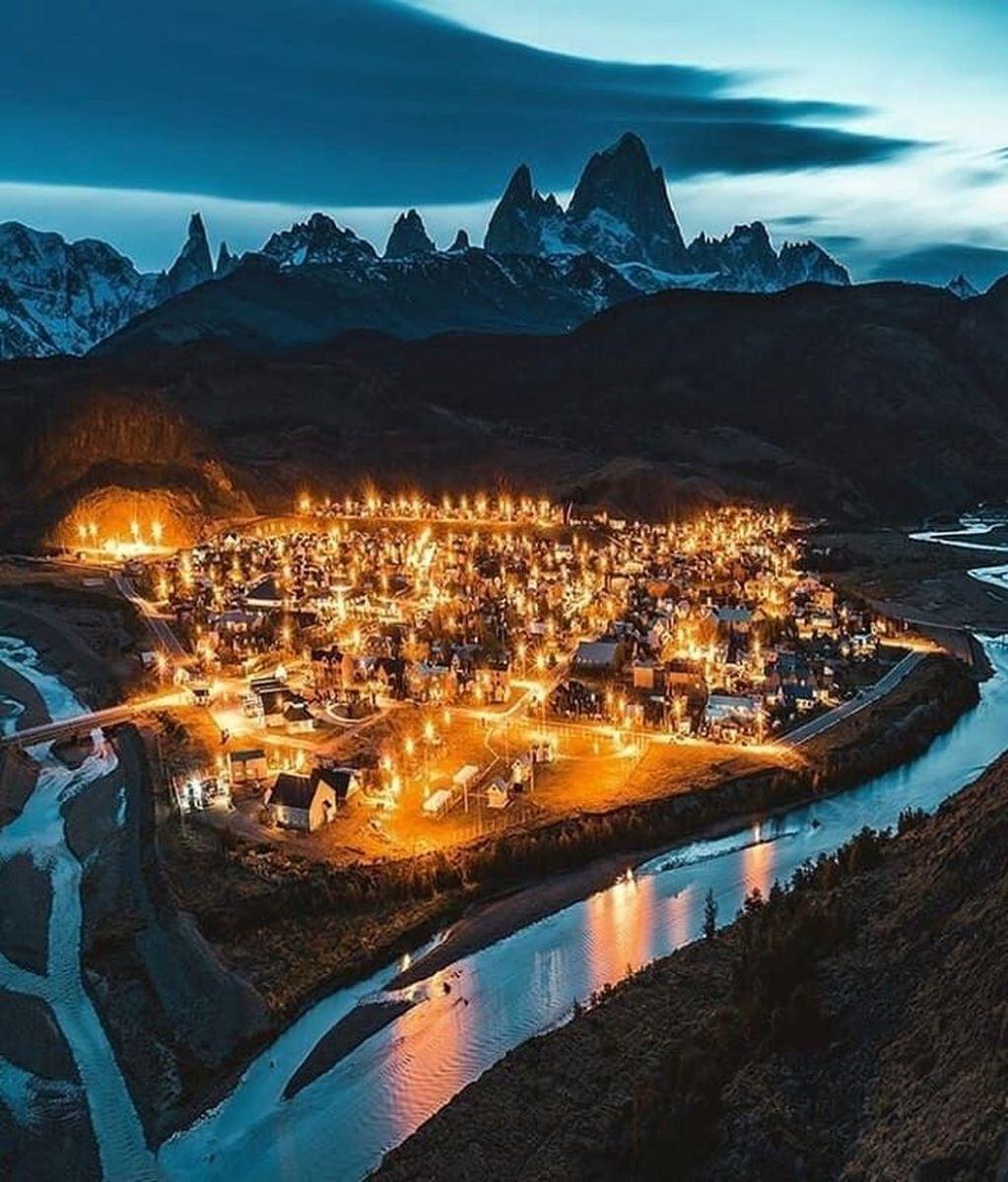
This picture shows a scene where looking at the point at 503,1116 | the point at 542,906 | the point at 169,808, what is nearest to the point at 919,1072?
the point at 503,1116

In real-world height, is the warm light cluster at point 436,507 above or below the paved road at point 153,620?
above

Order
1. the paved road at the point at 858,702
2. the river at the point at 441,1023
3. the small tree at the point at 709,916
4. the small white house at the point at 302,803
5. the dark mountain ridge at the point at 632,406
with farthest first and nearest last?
1. the dark mountain ridge at the point at 632,406
2. the paved road at the point at 858,702
3. the small white house at the point at 302,803
4. the small tree at the point at 709,916
5. the river at the point at 441,1023

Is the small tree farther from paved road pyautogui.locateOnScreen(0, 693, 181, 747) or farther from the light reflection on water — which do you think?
paved road pyautogui.locateOnScreen(0, 693, 181, 747)

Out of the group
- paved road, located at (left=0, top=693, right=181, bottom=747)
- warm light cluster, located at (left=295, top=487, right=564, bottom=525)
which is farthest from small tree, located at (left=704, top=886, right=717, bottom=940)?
warm light cluster, located at (left=295, top=487, right=564, bottom=525)

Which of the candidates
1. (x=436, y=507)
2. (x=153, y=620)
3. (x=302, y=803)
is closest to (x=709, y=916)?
→ (x=302, y=803)

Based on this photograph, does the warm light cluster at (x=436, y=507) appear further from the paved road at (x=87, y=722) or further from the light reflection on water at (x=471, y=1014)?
the light reflection on water at (x=471, y=1014)

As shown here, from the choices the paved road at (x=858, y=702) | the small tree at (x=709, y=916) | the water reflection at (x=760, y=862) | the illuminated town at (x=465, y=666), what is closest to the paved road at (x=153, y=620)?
the illuminated town at (x=465, y=666)
